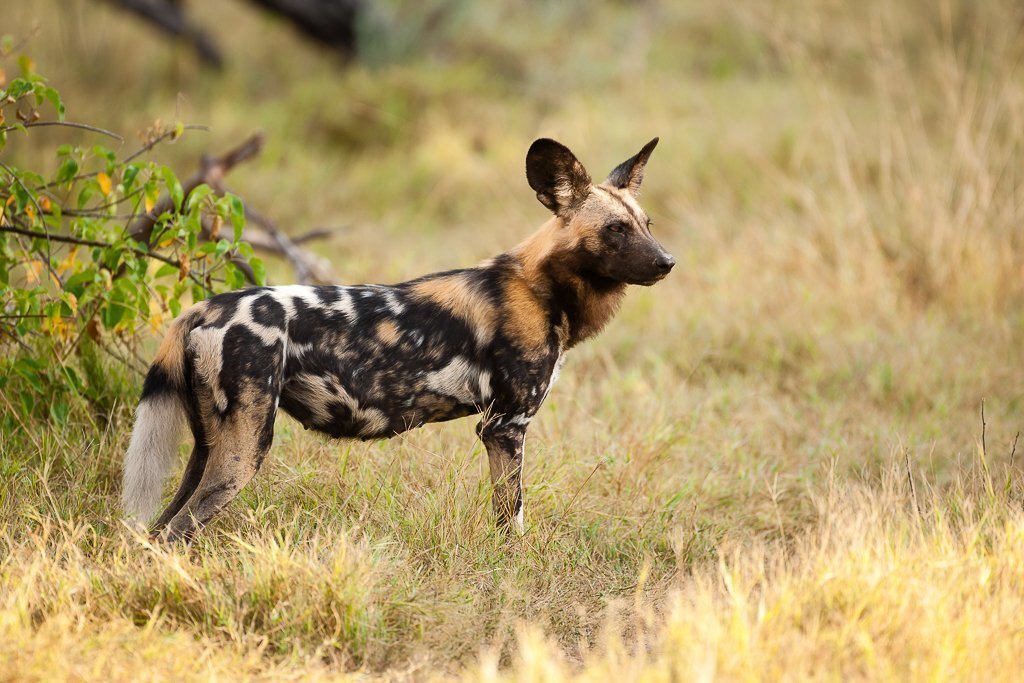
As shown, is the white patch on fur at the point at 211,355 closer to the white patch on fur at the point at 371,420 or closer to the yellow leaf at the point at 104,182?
the white patch on fur at the point at 371,420

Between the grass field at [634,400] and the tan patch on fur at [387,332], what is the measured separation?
1.70 ft

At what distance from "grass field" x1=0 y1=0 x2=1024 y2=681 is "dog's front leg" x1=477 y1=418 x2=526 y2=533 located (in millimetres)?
77

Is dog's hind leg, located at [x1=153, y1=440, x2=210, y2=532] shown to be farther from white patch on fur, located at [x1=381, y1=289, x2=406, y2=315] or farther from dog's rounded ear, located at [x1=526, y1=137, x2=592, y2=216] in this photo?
dog's rounded ear, located at [x1=526, y1=137, x2=592, y2=216]

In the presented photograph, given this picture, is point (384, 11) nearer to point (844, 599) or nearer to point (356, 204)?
point (356, 204)

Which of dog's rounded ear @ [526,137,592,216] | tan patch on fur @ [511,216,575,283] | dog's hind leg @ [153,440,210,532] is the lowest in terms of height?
dog's hind leg @ [153,440,210,532]

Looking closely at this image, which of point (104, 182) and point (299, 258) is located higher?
point (104, 182)

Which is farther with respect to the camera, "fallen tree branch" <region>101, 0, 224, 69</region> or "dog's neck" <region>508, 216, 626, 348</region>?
"fallen tree branch" <region>101, 0, 224, 69</region>

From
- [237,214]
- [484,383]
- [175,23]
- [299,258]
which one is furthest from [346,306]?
[175,23]

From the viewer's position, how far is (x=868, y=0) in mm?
9406

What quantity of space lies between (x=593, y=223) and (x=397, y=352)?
0.79 m

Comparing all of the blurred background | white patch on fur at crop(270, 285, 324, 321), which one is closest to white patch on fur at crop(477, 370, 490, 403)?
white patch on fur at crop(270, 285, 324, 321)

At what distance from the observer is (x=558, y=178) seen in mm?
3348

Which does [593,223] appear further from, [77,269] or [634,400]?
[77,269]

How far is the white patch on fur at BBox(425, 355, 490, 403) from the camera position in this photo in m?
3.16
